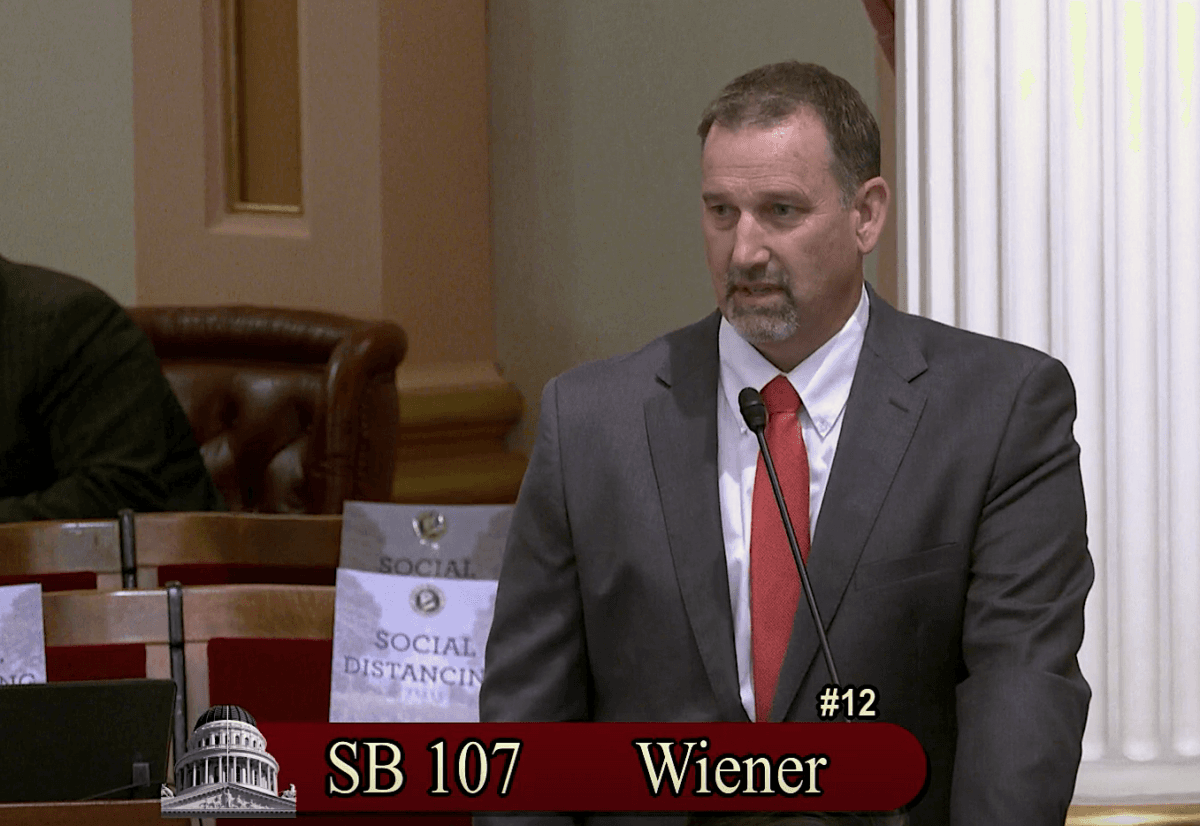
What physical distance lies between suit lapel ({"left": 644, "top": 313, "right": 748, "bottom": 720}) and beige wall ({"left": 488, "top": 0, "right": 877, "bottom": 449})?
2.27 meters

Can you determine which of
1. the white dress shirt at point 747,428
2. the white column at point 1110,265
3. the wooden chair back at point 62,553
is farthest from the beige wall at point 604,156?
the white dress shirt at point 747,428

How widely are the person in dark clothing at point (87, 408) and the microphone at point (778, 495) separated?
170 cm

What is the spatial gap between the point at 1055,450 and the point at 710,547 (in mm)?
280

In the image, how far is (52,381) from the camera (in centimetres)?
286

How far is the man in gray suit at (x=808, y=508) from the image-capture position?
1.32 meters

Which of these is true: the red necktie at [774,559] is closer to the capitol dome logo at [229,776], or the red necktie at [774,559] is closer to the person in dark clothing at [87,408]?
the capitol dome logo at [229,776]

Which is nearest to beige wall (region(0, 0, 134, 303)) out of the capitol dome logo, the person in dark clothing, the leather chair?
the leather chair

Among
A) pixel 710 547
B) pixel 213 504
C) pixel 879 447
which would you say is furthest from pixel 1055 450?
pixel 213 504

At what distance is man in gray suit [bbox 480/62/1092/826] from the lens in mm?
1315

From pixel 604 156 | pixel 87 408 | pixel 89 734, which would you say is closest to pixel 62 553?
pixel 89 734

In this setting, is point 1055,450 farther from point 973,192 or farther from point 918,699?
point 973,192

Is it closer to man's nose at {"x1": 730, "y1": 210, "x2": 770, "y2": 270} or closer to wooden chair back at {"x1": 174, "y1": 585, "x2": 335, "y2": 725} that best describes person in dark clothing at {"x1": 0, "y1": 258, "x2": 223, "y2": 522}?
wooden chair back at {"x1": 174, "y1": 585, "x2": 335, "y2": 725}

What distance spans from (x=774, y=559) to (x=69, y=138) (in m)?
3.61

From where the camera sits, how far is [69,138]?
452 centimetres
